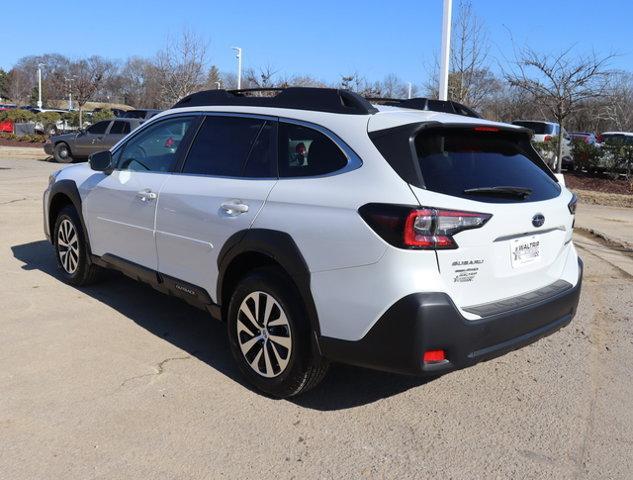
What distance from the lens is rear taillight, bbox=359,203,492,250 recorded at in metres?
2.98

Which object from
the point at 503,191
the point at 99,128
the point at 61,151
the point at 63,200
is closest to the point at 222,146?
the point at 503,191

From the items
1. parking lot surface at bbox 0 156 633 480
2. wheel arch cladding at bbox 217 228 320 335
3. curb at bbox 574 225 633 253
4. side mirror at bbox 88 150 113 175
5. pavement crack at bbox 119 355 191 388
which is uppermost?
side mirror at bbox 88 150 113 175

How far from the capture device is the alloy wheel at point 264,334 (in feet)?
11.7

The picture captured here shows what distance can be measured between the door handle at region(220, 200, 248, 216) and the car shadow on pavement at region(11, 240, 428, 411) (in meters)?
1.11

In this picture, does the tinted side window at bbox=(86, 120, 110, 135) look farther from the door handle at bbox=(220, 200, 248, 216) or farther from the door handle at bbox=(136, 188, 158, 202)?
the door handle at bbox=(220, 200, 248, 216)

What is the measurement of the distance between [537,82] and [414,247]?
1611 cm

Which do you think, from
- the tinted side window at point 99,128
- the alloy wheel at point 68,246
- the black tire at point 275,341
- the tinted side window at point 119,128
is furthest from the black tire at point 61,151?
the black tire at point 275,341

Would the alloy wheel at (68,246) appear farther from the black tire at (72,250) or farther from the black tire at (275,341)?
the black tire at (275,341)

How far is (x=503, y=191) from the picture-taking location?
3.40 m

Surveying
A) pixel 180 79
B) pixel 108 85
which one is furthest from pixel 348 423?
pixel 108 85

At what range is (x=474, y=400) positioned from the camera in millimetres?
3773

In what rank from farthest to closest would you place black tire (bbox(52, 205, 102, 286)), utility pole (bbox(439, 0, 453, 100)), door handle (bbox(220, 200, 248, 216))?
utility pole (bbox(439, 0, 453, 100))
black tire (bbox(52, 205, 102, 286))
door handle (bbox(220, 200, 248, 216))

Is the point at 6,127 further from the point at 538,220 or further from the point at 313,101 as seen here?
the point at 538,220

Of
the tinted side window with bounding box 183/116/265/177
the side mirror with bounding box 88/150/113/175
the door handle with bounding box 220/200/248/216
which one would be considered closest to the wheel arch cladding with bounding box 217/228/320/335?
the door handle with bounding box 220/200/248/216
